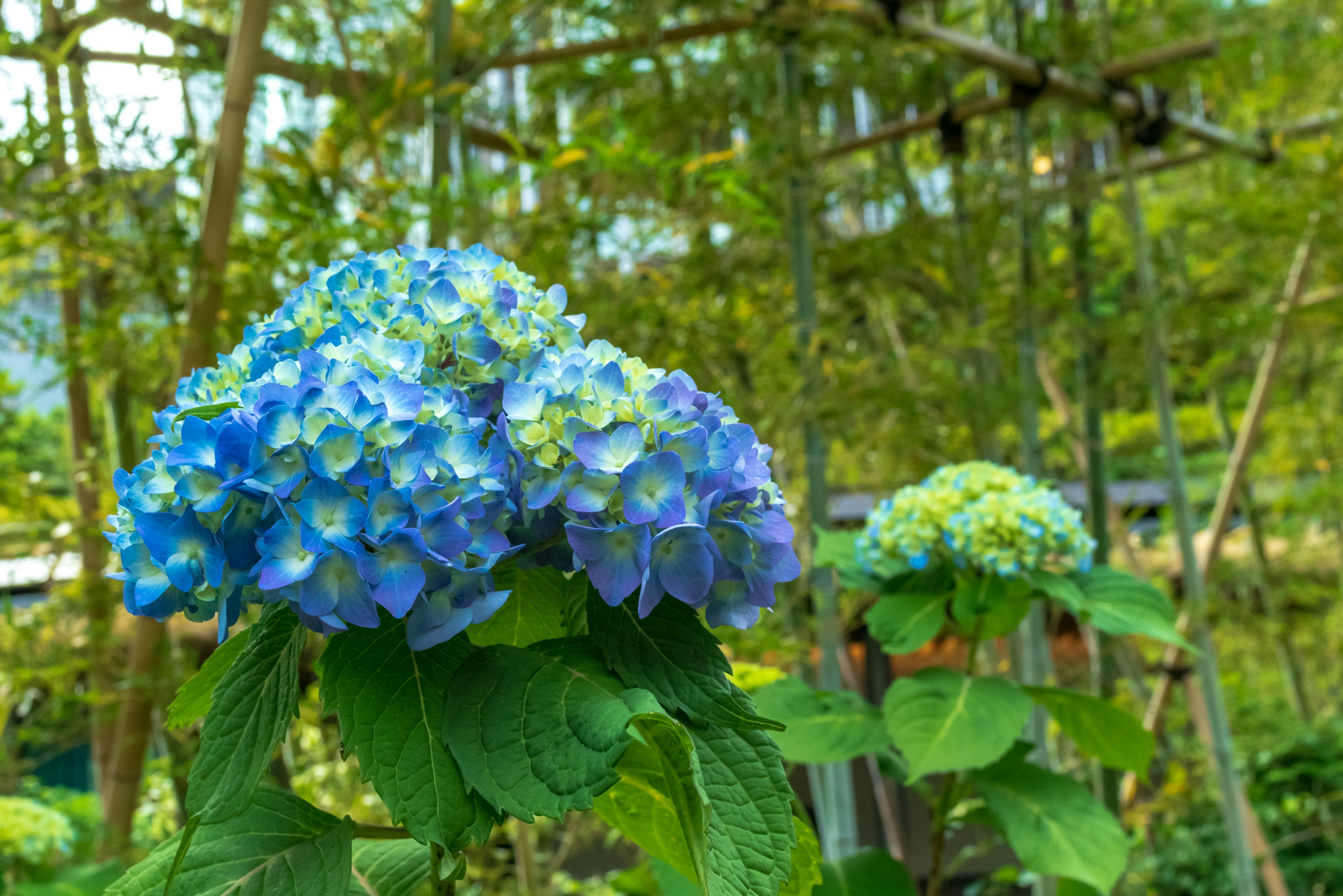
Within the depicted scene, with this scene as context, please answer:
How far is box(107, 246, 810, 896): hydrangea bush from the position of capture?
0.40m

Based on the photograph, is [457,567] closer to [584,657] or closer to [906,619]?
[584,657]

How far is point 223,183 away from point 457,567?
0.88 m

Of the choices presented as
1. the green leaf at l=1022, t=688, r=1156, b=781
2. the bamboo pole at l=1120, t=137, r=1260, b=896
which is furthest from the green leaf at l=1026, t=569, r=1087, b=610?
the bamboo pole at l=1120, t=137, r=1260, b=896

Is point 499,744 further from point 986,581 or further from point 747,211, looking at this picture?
point 747,211

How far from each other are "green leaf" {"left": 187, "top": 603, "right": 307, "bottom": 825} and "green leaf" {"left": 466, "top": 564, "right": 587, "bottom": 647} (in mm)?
112

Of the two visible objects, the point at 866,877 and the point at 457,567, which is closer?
the point at 457,567

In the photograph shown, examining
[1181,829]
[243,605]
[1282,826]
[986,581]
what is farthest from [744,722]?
[1282,826]

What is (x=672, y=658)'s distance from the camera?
476 millimetres

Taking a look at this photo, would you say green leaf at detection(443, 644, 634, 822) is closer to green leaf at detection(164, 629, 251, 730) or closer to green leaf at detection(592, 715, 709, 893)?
green leaf at detection(592, 715, 709, 893)

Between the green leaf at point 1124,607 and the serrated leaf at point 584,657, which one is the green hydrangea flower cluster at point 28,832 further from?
the green leaf at point 1124,607

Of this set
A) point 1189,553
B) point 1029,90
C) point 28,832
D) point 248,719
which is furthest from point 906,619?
point 1189,553

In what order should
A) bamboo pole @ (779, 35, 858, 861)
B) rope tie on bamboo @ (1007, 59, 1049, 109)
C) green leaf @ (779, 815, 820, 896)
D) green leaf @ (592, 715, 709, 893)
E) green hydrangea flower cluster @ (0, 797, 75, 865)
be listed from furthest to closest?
rope tie on bamboo @ (1007, 59, 1049, 109), bamboo pole @ (779, 35, 858, 861), green hydrangea flower cluster @ (0, 797, 75, 865), green leaf @ (779, 815, 820, 896), green leaf @ (592, 715, 709, 893)

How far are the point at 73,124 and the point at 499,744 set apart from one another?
4.39 ft

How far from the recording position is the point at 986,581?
102cm
